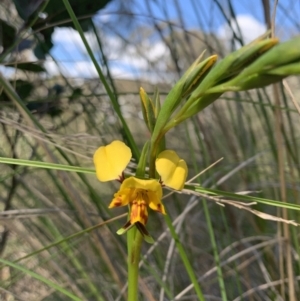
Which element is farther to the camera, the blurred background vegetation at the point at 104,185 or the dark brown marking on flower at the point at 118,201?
the blurred background vegetation at the point at 104,185

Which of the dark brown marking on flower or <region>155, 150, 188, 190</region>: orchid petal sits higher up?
<region>155, 150, 188, 190</region>: orchid petal

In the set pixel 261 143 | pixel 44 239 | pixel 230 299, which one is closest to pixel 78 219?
pixel 44 239

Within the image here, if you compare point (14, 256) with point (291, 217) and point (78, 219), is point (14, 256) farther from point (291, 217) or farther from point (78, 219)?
point (291, 217)

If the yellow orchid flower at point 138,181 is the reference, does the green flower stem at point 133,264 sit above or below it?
below

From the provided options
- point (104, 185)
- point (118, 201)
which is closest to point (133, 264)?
point (118, 201)

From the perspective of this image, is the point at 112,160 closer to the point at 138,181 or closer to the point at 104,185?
the point at 138,181

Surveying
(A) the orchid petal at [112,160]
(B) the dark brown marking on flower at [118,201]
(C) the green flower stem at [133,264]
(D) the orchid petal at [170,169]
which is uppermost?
(A) the orchid petal at [112,160]
